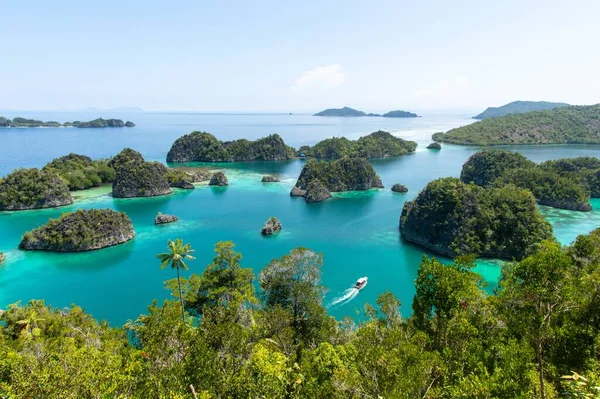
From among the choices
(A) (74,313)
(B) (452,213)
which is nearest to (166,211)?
(A) (74,313)

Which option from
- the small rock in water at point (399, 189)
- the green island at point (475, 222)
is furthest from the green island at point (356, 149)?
the green island at point (475, 222)

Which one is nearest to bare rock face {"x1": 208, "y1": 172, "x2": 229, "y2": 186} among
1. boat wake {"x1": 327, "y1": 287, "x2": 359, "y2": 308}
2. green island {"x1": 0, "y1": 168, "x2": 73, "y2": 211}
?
green island {"x1": 0, "y1": 168, "x2": 73, "y2": 211}

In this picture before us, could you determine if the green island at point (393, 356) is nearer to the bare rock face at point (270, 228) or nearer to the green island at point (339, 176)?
the bare rock face at point (270, 228)

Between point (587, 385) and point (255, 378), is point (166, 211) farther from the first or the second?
point (587, 385)

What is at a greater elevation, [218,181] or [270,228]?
[218,181]

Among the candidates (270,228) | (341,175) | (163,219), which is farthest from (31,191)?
(341,175)

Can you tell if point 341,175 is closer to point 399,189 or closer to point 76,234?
point 399,189
